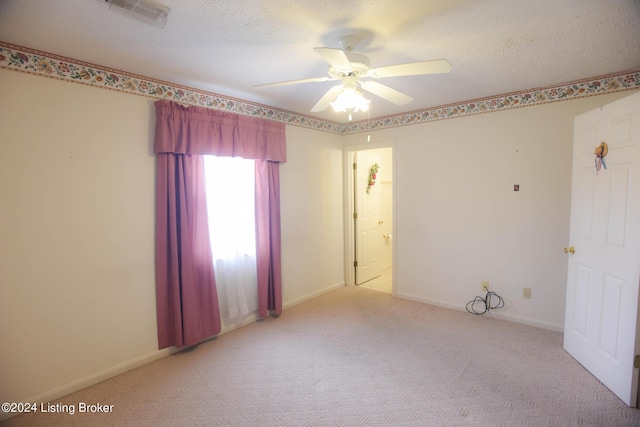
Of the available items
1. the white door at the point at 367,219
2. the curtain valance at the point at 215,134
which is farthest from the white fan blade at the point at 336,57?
the white door at the point at 367,219

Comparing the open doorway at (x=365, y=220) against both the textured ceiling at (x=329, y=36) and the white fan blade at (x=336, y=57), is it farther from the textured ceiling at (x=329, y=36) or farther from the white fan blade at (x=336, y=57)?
Result: the white fan blade at (x=336, y=57)

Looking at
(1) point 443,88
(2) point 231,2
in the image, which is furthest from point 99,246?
(1) point 443,88

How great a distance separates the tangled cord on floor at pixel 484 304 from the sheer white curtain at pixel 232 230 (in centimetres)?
250

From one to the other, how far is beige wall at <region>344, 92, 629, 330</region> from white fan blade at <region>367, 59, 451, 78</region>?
1995 mm

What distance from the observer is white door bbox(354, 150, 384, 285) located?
466 centimetres

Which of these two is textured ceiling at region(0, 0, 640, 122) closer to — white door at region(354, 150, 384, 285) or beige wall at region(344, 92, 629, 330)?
beige wall at region(344, 92, 629, 330)

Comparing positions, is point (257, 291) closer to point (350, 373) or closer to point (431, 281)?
point (350, 373)

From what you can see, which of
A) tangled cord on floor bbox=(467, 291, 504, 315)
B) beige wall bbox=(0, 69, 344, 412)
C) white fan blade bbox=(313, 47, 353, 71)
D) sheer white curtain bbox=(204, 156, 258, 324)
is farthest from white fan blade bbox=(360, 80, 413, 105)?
tangled cord on floor bbox=(467, 291, 504, 315)

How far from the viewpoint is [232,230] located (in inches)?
125

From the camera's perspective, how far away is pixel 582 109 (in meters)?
2.85

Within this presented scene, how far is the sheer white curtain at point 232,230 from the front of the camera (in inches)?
119

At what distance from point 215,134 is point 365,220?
8.80ft

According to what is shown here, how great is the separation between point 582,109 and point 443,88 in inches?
49.8

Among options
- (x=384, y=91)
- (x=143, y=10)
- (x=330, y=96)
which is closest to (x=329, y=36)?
(x=330, y=96)
